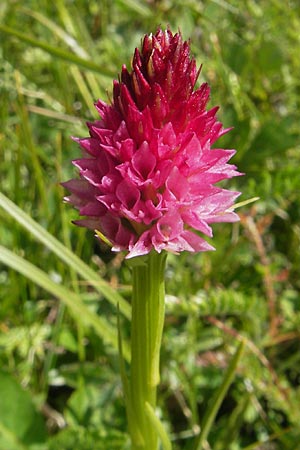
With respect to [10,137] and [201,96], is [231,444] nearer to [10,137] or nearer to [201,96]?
[201,96]

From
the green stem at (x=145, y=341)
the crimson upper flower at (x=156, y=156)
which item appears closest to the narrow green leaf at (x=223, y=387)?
the green stem at (x=145, y=341)

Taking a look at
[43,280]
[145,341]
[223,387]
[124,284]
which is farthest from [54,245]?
[124,284]

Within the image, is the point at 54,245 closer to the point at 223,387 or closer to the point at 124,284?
the point at 223,387

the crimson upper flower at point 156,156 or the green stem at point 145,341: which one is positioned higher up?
the crimson upper flower at point 156,156

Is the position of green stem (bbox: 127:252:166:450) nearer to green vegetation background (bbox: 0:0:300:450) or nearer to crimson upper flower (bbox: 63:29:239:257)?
crimson upper flower (bbox: 63:29:239:257)

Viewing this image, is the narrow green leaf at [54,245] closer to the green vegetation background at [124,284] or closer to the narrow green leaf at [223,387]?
the green vegetation background at [124,284]

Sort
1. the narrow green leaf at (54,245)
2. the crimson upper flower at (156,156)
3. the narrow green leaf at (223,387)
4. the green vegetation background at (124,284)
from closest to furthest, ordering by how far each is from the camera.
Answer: the crimson upper flower at (156,156), the narrow green leaf at (223,387), the narrow green leaf at (54,245), the green vegetation background at (124,284)

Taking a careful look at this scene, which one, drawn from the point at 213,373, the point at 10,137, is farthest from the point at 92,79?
the point at 213,373
